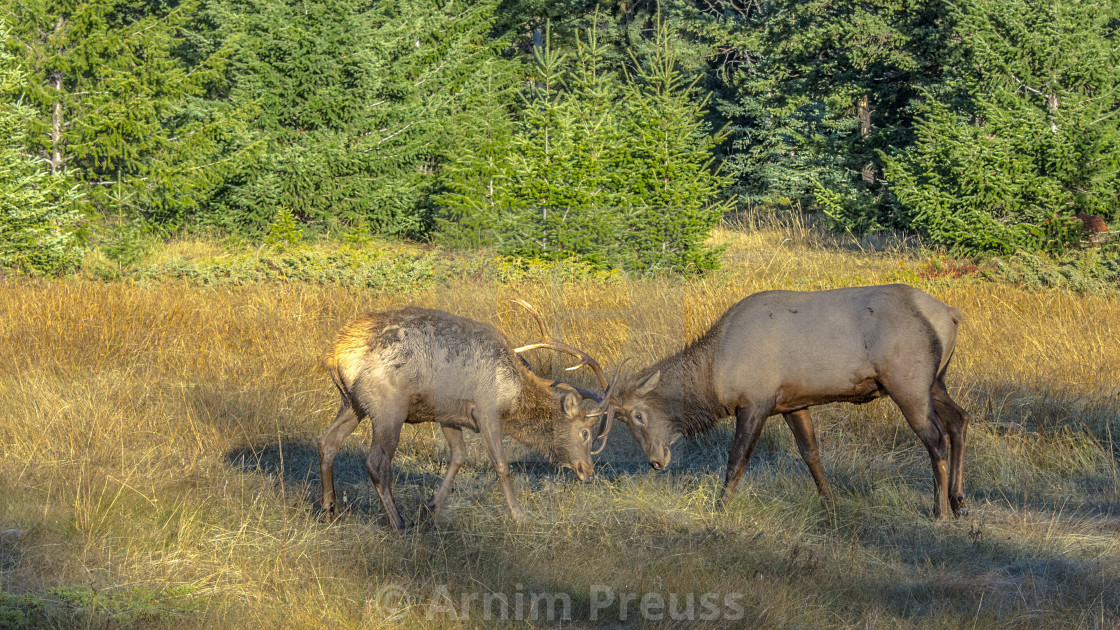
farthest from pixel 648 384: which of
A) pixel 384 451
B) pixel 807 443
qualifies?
pixel 384 451

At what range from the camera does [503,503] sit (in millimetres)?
6871

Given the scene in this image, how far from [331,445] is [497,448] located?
1.14 m

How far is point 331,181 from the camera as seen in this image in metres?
20.4

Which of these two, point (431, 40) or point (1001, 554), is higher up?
point (431, 40)

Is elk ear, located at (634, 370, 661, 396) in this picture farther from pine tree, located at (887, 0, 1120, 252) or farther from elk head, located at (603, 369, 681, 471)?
pine tree, located at (887, 0, 1120, 252)

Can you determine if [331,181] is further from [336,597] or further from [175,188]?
[336,597]

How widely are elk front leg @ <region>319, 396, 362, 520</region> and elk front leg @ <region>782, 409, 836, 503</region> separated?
10.8 feet

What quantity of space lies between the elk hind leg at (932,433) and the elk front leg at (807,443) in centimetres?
76

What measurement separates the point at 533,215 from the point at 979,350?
711 cm

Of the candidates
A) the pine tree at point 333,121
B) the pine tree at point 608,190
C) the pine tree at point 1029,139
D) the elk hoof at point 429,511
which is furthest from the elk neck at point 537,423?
the pine tree at point 333,121

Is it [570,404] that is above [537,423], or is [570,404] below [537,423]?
above

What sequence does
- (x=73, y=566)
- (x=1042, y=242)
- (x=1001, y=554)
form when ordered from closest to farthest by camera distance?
(x=73, y=566) → (x=1001, y=554) → (x=1042, y=242)

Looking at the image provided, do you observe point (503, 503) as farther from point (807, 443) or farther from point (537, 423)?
point (807, 443)

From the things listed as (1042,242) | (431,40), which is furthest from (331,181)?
(1042,242)
